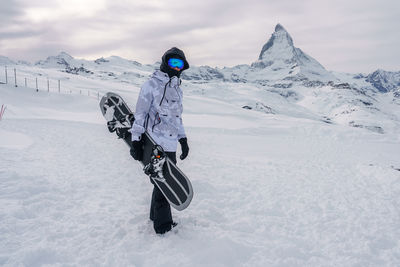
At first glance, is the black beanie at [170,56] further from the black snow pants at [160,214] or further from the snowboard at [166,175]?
the black snow pants at [160,214]

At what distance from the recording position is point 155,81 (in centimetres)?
415

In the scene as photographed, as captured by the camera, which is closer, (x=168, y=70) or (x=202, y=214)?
(x=168, y=70)

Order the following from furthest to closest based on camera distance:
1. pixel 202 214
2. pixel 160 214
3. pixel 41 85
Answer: pixel 41 85 → pixel 202 214 → pixel 160 214

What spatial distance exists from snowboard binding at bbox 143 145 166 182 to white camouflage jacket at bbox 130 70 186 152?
0.20 meters

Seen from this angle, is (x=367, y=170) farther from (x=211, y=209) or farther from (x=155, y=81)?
(x=155, y=81)

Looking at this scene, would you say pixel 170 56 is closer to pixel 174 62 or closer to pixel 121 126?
pixel 174 62

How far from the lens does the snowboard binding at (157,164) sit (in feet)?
13.6

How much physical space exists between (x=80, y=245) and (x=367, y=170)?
9250mm

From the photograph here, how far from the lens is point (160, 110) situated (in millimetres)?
4176

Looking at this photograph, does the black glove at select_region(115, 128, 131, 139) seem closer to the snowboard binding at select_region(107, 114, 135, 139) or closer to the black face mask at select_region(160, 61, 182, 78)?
the snowboard binding at select_region(107, 114, 135, 139)

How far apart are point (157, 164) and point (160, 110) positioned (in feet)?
2.65

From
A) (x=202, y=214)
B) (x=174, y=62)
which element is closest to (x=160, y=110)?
(x=174, y=62)

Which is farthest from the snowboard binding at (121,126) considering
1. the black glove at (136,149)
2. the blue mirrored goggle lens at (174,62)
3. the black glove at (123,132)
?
the blue mirrored goggle lens at (174,62)

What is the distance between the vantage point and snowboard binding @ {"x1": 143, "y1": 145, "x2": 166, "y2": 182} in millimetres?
4133
